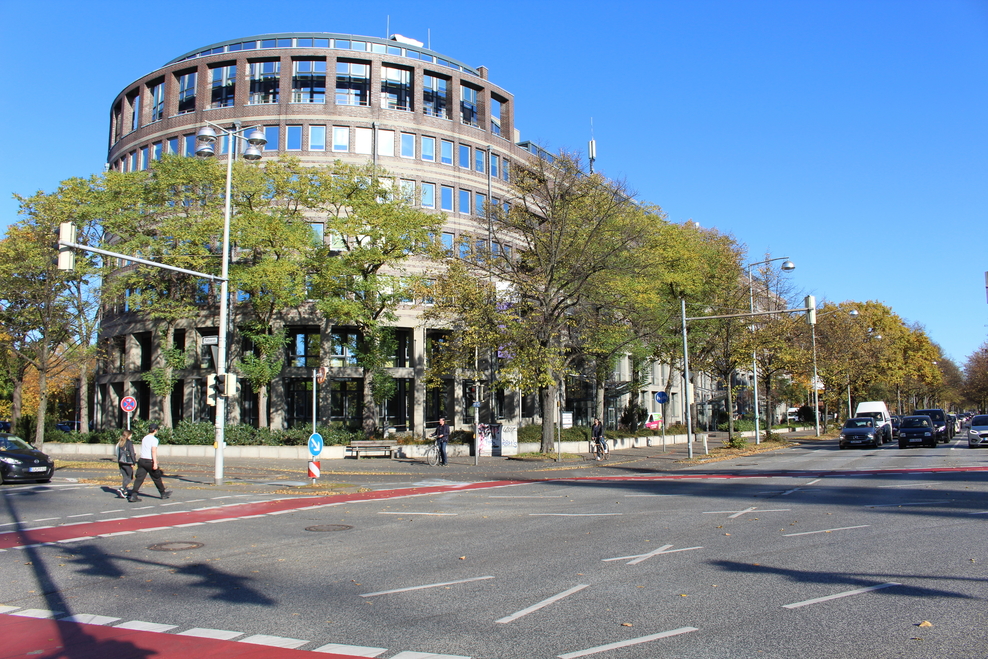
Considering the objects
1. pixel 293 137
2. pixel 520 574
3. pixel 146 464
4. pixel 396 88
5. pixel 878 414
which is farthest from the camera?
pixel 396 88

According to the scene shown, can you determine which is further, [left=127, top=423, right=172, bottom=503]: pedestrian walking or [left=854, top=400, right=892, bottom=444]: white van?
[left=854, top=400, right=892, bottom=444]: white van

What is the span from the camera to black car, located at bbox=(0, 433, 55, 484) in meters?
22.3

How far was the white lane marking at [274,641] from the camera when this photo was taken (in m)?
5.92

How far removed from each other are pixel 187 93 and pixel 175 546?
45.6 m

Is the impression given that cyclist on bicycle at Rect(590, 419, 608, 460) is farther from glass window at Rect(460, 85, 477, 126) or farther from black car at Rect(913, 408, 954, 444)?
glass window at Rect(460, 85, 477, 126)

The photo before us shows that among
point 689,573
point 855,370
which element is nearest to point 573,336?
point 689,573

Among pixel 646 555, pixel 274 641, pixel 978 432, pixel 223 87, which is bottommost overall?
pixel 978 432

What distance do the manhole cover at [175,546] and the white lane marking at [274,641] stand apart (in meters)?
5.22

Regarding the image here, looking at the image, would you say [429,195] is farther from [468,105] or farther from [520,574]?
[520,574]

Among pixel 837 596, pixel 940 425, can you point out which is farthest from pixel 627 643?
pixel 940 425

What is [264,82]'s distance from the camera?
48062 mm

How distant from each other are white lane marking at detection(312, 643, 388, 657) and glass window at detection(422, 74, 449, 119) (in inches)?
1873

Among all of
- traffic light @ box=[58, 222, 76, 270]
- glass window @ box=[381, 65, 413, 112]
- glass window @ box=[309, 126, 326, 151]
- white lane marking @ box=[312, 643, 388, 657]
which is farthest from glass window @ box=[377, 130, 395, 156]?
white lane marking @ box=[312, 643, 388, 657]

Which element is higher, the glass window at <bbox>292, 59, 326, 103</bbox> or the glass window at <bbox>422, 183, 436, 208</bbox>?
the glass window at <bbox>292, 59, 326, 103</bbox>
